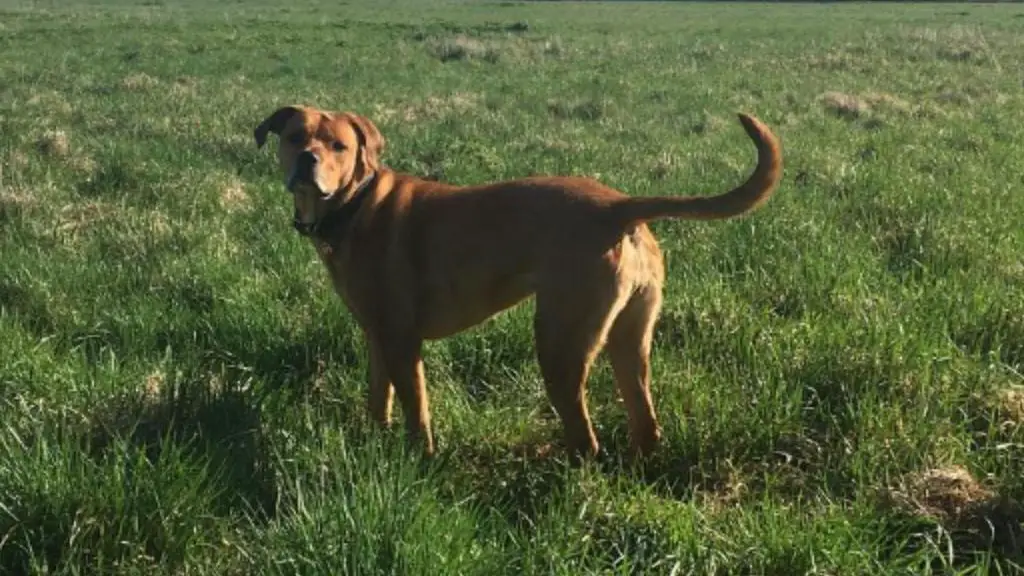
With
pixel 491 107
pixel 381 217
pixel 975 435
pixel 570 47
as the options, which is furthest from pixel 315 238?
pixel 570 47

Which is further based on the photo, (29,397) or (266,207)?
(266,207)

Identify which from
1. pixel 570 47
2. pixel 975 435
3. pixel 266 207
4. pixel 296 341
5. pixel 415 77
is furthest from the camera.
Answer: pixel 570 47

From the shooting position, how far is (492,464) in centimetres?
366

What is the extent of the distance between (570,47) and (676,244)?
68.9 feet

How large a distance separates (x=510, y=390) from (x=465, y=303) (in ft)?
1.94

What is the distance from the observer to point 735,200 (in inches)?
136

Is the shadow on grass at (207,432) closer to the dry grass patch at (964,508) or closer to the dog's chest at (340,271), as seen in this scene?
the dog's chest at (340,271)

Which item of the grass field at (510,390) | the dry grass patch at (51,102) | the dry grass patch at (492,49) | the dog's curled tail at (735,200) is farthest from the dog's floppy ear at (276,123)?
the dry grass patch at (492,49)

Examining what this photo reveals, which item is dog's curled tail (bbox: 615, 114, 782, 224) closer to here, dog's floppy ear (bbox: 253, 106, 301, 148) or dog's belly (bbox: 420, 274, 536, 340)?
dog's belly (bbox: 420, 274, 536, 340)

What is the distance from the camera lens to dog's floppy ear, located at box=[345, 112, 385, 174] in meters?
4.26

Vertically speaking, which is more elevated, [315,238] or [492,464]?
[315,238]

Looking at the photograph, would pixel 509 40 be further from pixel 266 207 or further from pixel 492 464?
pixel 492 464

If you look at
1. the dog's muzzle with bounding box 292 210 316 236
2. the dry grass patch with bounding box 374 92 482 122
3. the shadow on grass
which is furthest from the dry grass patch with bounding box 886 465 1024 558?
the dry grass patch with bounding box 374 92 482 122

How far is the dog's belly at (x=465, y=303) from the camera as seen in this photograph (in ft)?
12.4
